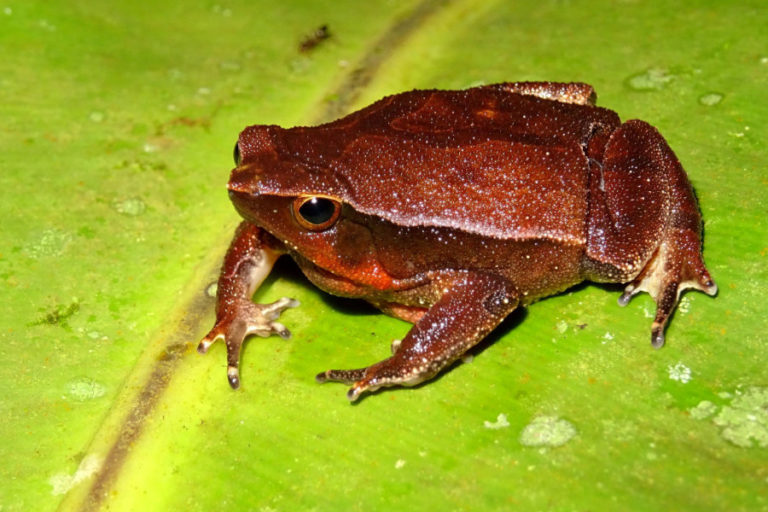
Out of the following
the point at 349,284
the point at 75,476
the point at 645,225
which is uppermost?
the point at 645,225

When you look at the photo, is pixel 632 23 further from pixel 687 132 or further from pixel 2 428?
pixel 2 428

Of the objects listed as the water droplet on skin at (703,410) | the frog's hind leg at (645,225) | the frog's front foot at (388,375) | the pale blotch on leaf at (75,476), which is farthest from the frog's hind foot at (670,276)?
the pale blotch on leaf at (75,476)

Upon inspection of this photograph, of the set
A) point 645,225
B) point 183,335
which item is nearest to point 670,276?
point 645,225

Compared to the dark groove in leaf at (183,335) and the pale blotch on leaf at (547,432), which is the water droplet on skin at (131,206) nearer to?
the dark groove in leaf at (183,335)

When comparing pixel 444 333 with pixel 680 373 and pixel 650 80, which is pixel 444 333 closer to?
pixel 680 373

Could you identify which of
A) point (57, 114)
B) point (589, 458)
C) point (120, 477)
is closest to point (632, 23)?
point (589, 458)
